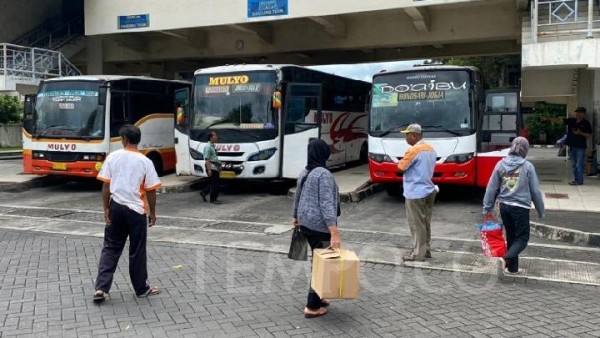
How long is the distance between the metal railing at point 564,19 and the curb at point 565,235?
6418mm

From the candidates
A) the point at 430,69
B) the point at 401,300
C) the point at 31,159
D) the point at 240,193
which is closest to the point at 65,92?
the point at 31,159

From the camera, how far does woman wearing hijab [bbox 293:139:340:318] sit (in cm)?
513

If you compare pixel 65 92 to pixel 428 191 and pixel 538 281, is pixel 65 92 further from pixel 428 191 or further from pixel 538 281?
pixel 538 281

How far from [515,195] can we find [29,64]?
1849 centimetres

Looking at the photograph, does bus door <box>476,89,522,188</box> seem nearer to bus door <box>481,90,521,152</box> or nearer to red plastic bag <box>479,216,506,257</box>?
bus door <box>481,90,521,152</box>

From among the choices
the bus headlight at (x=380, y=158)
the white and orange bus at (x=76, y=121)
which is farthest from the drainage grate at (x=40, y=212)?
the bus headlight at (x=380, y=158)

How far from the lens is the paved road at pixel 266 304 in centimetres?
501

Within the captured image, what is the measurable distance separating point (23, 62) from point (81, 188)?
625cm

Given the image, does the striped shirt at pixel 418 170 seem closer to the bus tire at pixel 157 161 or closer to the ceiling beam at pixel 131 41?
the bus tire at pixel 157 161

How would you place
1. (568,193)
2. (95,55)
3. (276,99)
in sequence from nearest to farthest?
1. (568,193)
2. (276,99)
3. (95,55)

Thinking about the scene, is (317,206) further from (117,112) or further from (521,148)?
(117,112)

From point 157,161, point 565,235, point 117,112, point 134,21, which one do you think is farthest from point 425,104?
point 134,21

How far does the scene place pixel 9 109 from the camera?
119 ft

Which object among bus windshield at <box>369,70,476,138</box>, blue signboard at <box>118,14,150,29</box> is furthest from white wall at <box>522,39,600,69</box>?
blue signboard at <box>118,14,150,29</box>
